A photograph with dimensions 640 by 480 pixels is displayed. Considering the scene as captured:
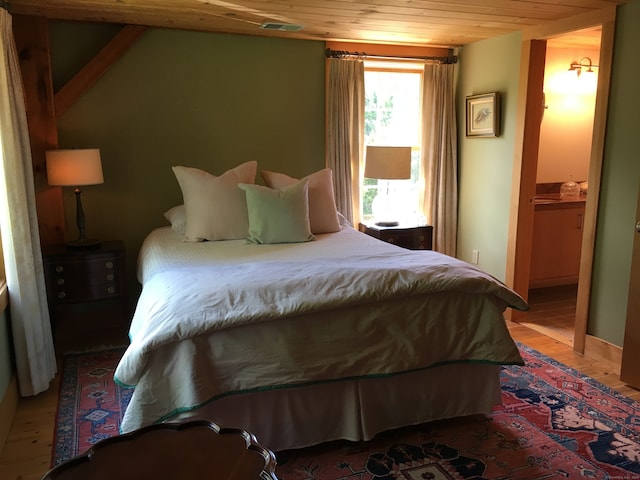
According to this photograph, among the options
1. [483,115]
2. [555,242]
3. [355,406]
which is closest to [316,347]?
[355,406]

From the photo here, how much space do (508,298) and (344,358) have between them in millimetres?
835

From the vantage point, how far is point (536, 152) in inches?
149

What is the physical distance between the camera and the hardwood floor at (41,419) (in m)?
2.18

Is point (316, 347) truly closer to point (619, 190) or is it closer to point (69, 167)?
point (69, 167)

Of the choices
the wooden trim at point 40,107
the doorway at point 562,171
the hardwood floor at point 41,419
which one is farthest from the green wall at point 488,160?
the wooden trim at point 40,107

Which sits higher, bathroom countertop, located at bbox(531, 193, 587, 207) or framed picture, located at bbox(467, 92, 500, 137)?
framed picture, located at bbox(467, 92, 500, 137)

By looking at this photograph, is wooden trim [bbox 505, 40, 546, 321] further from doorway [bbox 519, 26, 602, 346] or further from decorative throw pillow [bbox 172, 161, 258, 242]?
decorative throw pillow [bbox 172, 161, 258, 242]

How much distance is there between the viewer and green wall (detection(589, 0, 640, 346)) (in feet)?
9.72

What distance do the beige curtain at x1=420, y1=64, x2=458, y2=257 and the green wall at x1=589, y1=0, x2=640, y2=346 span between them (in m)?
1.47

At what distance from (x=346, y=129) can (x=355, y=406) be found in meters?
2.55

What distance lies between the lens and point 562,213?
14.8ft

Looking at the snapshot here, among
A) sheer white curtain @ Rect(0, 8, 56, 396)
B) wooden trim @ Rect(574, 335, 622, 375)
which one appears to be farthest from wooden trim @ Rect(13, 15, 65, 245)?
wooden trim @ Rect(574, 335, 622, 375)

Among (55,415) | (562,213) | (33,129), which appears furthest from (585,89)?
(55,415)

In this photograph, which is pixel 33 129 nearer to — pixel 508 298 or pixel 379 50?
pixel 379 50
